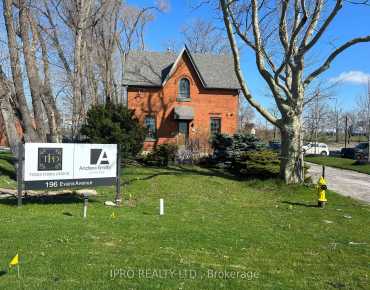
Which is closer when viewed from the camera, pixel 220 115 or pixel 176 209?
pixel 176 209

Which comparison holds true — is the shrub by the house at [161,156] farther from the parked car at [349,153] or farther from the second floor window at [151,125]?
the parked car at [349,153]

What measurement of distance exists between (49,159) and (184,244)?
17.1 feet

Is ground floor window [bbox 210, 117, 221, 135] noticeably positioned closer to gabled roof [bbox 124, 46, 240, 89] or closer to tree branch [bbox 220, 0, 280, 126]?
gabled roof [bbox 124, 46, 240, 89]

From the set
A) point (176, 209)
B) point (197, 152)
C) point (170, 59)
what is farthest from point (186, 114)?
point (176, 209)

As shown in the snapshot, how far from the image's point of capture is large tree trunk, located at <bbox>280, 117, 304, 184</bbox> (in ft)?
57.6

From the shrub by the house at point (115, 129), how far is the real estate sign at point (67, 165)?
9.32 m

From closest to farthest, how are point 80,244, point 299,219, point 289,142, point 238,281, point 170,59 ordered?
1. point 238,281
2. point 80,244
3. point 299,219
4. point 289,142
5. point 170,59

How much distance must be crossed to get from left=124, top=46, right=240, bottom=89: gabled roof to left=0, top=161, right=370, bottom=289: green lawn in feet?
74.3

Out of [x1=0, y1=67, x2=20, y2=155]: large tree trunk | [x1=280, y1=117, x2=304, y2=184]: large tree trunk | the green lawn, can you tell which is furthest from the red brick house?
the green lawn

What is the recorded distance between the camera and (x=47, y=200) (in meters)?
12.2

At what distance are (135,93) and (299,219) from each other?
25682 mm

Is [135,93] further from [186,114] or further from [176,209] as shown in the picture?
[176,209]

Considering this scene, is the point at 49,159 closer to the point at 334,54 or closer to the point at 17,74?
the point at 17,74

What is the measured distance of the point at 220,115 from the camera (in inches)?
1437
